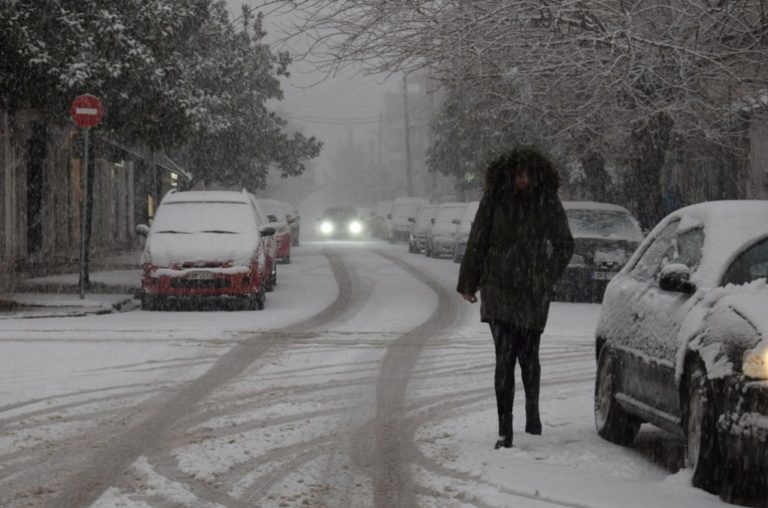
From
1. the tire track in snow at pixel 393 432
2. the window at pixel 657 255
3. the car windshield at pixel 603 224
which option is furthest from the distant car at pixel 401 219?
the window at pixel 657 255

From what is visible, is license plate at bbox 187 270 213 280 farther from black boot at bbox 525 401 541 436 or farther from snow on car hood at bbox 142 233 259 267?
black boot at bbox 525 401 541 436

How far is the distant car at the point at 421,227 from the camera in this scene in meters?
42.4

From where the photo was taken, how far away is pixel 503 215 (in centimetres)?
789

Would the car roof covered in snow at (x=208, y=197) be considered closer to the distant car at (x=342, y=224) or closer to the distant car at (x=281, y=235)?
the distant car at (x=281, y=235)

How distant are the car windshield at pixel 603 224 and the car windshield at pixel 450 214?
17037mm

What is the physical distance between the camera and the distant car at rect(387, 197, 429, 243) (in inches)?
2244

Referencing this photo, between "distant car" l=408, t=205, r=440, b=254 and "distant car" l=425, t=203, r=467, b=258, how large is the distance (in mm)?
1779

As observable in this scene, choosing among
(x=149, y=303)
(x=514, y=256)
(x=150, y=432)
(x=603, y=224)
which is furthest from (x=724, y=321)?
(x=603, y=224)

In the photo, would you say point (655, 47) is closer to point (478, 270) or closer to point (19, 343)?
point (19, 343)

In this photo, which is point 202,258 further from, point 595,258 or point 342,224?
point 342,224

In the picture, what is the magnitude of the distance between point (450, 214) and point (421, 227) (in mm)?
2789

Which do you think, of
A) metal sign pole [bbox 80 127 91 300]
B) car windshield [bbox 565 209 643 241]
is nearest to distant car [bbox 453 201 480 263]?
car windshield [bbox 565 209 643 241]

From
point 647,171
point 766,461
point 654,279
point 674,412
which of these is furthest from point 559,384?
point 647,171

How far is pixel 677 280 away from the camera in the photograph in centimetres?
717
